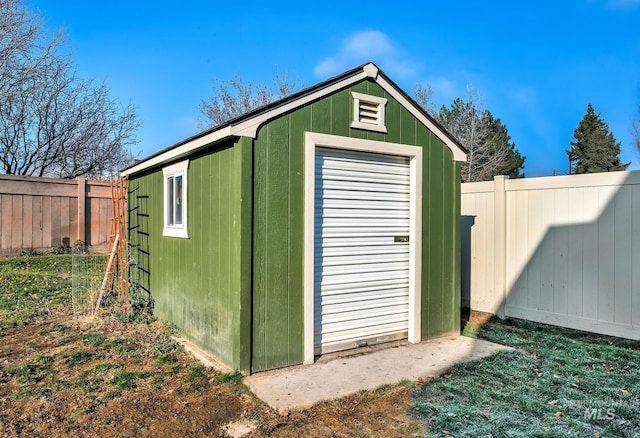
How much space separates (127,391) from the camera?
356 centimetres

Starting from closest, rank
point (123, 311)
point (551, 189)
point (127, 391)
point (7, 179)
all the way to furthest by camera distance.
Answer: point (127, 391), point (551, 189), point (123, 311), point (7, 179)

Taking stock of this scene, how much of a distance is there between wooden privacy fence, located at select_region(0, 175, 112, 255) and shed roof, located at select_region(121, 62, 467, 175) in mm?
5800

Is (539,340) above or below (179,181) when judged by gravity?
below

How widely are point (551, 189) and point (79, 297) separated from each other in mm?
7051

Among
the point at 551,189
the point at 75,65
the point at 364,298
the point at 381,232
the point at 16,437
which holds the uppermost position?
the point at 75,65

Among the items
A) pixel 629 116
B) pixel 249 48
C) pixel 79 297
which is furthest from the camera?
pixel 629 116

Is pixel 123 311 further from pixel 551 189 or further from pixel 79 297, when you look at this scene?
pixel 551 189

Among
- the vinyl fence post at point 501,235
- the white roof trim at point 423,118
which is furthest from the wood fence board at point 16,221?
the vinyl fence post at point 501,235

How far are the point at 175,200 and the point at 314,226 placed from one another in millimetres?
2081

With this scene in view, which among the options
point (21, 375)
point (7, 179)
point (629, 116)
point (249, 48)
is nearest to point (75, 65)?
point (249, 48)

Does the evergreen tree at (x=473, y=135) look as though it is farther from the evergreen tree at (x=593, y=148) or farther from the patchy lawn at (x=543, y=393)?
the patchy lawn at (x=543, y=393)

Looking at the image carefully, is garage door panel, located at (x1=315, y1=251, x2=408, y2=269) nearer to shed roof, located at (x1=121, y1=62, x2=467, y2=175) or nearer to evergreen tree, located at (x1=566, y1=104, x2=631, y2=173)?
shed roof, located at (x1=121, y1=62, x2=467, y2=175)

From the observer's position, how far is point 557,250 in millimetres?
5660

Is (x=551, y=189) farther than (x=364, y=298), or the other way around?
(x=551, y=189)
